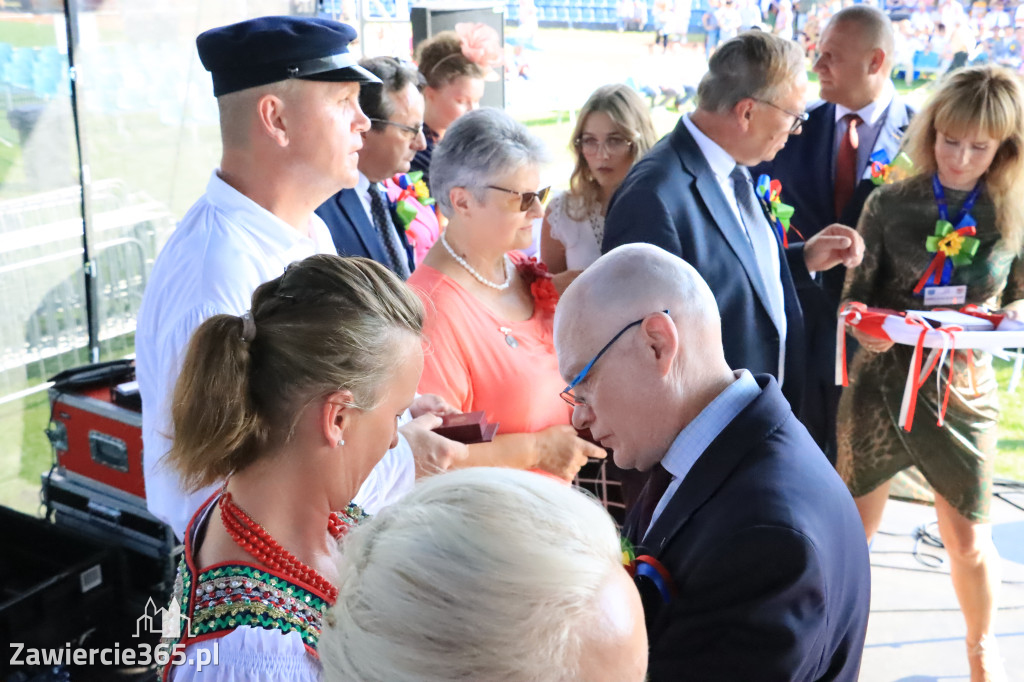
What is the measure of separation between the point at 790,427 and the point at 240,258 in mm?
1190

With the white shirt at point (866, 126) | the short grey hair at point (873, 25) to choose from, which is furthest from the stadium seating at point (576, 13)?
the white shirt at point (866, 126)

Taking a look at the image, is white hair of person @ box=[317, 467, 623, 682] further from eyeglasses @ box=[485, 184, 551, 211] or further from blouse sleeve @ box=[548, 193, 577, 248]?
blouse sleeve @ box=[548, 193, 577, 248]

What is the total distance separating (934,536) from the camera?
14.0ft

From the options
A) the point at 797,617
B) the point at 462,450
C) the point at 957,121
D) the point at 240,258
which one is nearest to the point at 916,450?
the point at 957,121

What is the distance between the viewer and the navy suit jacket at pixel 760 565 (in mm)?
1222

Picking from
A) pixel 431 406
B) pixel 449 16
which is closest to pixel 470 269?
pixel 431 406

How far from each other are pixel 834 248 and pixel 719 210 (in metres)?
0.66

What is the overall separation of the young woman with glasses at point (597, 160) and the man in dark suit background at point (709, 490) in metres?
2.37

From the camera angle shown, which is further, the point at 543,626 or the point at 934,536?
the point at 934,536

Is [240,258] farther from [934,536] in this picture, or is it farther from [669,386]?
[934,536]

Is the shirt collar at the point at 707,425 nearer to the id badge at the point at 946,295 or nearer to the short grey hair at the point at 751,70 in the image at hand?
the short grey hair at the point at 751,70

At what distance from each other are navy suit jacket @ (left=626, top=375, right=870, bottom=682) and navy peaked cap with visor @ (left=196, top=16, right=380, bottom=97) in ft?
3.86

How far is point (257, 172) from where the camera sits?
2.01 meters

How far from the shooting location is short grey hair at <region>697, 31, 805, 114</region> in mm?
2906
